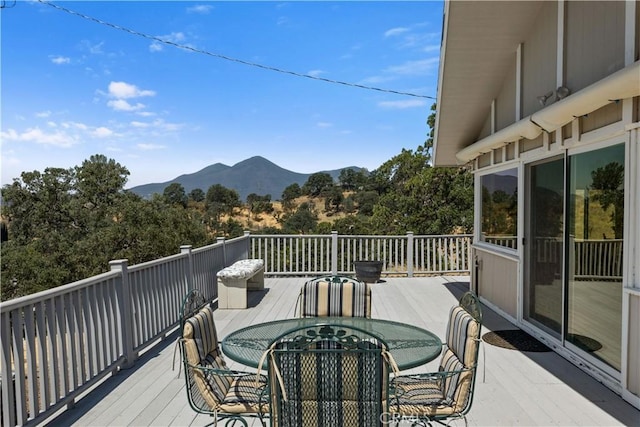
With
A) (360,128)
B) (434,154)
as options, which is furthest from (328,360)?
(360,128)

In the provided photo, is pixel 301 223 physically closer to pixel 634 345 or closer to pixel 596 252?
pixel 596 252

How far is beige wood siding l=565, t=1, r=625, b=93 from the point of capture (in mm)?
3197

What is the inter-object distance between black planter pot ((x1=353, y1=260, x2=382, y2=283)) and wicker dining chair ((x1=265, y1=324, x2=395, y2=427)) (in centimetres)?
633

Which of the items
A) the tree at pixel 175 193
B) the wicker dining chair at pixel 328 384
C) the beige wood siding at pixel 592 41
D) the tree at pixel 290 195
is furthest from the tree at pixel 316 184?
the wicker dining chair at pixel 328 384

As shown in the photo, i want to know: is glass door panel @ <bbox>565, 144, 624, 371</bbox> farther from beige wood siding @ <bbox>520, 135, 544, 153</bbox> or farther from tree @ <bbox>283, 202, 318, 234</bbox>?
tree @ <bbox>283, 202, 318, 234</bbox>

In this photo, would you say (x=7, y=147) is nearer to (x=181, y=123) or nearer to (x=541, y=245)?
(x=181, y=123)

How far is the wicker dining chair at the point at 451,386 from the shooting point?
2062mm

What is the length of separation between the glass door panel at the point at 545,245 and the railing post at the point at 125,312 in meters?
4.05

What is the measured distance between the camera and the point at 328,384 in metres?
1.73

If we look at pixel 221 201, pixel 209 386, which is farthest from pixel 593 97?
pixel 221 201

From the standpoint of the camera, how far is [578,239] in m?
3.77

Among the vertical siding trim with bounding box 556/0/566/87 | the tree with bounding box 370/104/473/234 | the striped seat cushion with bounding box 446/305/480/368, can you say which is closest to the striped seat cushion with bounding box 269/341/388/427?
the striped seat cushion with bounding box 446/305/480/368

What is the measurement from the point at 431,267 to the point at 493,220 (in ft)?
10.9

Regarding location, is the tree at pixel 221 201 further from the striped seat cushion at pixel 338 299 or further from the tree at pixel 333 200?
the striped seat cushion at pixel 338 299
